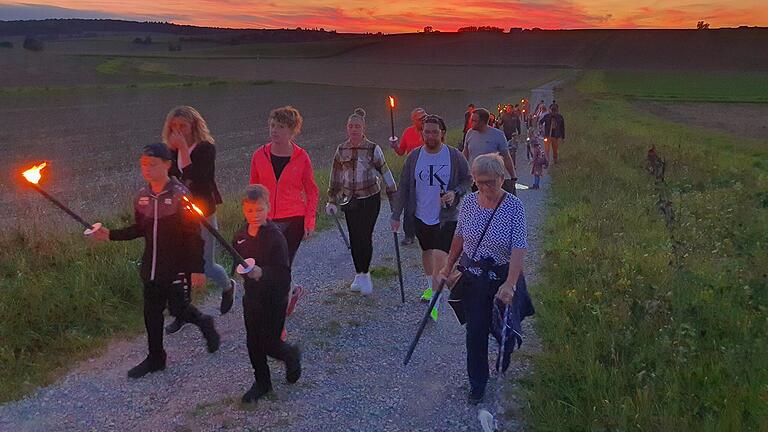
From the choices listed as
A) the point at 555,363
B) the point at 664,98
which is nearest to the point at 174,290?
the point at 555,363

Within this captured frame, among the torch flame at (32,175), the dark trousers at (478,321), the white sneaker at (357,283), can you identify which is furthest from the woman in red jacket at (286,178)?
the torch flame at (32,175)

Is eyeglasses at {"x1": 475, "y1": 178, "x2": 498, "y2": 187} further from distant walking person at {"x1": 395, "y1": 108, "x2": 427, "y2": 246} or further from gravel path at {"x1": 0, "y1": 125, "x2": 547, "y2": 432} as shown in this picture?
distant walking person at {"x1": 395, "y1": 108, "x2": 427, "y2": 246}

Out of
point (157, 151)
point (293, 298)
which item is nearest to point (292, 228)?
point (293, 298)

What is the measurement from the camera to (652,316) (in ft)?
17.5

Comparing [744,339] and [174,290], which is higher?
[174,290]

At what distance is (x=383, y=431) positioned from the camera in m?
4.21

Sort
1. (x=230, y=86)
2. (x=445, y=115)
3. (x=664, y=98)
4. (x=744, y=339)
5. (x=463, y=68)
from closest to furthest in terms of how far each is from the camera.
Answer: (x=744, y=339) → (x=445, y=115) → (x=664, y=98) → (x=230, y=86) → (x=463, y=68)

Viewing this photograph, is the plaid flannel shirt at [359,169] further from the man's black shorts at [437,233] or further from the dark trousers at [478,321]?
the dark trousers at [478,321]

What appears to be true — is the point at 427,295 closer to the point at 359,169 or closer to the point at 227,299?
the point at 359,169

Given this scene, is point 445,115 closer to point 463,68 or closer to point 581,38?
point 463,68

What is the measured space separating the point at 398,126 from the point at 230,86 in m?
31.6

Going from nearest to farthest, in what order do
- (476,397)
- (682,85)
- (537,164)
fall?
(476,397)
(537,164)
(682,85)

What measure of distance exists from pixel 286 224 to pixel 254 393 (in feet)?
5.28

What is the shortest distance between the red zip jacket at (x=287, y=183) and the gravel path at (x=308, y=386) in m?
1.14
